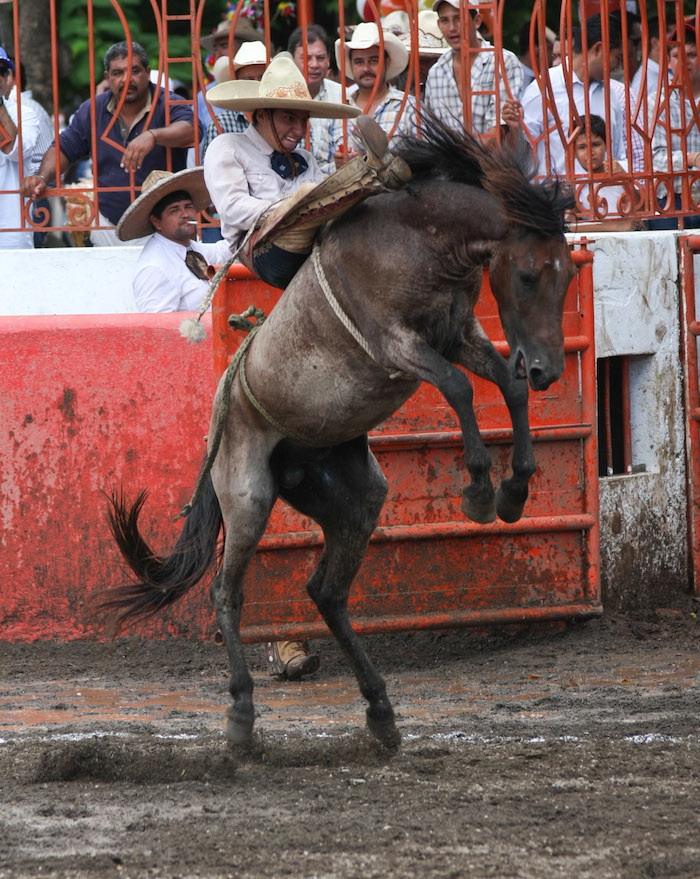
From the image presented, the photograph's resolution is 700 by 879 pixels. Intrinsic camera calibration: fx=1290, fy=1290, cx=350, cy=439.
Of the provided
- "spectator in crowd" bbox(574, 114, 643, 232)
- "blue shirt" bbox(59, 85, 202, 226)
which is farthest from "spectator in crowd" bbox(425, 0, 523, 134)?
"blue shirt" bbox(59, 85, 202, 226)

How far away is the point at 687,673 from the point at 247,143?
10.6 feet

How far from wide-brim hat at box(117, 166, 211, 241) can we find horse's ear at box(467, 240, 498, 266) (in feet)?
8.79

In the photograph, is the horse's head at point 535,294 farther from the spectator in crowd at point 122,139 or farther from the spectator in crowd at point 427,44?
the spectator in crowd at point 427,44

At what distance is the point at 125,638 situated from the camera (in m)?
6.96

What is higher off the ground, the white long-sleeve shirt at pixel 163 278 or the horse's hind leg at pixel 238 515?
the white long-sleeve shirt at pixel 163 278

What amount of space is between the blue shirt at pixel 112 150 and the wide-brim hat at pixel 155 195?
1.06 feet

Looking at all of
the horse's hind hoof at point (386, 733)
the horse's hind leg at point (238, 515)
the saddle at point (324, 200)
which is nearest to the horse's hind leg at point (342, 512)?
the horse's hind leg at point (238, 515)

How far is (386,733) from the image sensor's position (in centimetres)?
489

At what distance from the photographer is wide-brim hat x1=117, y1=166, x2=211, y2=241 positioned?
269 inches

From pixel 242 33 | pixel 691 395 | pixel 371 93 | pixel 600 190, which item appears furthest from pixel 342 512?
pixel 242 33

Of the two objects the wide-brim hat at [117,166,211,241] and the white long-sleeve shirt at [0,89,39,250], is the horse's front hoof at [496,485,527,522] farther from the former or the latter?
the white long-sleeve shirt at [0,89,39,250]

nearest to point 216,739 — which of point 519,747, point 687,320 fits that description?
point 519,747

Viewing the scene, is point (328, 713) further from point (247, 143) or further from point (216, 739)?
point (247, 143)

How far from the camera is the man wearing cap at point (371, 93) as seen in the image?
7.11 metres
